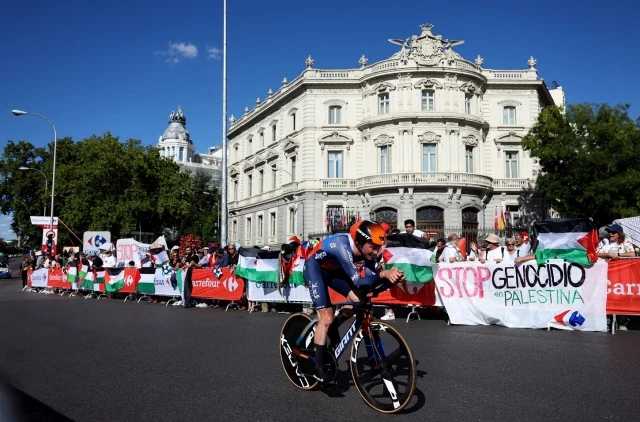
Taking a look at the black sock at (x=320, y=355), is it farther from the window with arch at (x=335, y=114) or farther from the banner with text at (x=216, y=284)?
the window with arch at (x=335, y=114)

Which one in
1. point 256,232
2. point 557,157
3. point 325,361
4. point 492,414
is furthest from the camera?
point 256,232

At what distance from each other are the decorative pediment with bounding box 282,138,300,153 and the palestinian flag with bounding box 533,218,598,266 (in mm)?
33960

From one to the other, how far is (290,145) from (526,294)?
3537 cm

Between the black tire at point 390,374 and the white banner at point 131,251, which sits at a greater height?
the white banner at point 131,251

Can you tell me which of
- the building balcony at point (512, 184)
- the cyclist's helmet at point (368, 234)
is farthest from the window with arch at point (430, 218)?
the cyclist's helmet at point (368, 234)

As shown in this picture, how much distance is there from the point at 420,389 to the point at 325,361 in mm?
1061

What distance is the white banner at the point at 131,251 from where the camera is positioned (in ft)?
70.9

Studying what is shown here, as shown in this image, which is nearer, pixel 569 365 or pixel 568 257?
pixel 569 365

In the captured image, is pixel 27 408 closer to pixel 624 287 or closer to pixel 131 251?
pixel 624 287

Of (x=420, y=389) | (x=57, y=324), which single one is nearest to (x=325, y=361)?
(x=420, y=389)

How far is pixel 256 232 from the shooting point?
51.9 metres

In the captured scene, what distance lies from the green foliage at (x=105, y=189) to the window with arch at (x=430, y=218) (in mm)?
24635

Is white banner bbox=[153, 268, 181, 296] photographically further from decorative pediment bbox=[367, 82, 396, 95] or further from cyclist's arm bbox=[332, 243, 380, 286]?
decorative pediment bbox=[367, 82, 396, 95]

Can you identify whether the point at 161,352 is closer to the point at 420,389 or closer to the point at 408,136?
the point at 420,389
